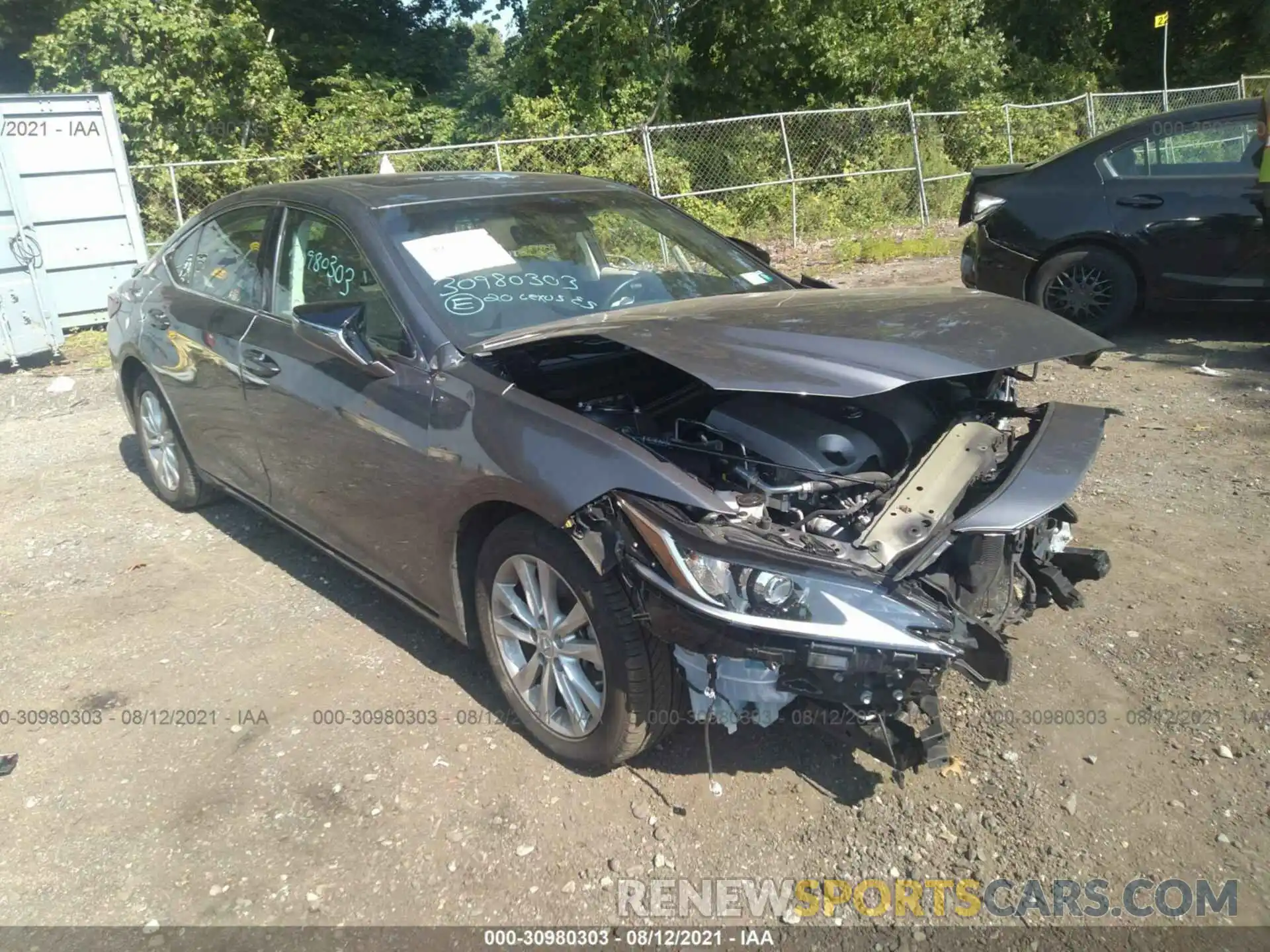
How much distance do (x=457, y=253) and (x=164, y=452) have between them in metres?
2.63

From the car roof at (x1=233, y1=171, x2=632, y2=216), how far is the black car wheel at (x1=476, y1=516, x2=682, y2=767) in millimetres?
1584

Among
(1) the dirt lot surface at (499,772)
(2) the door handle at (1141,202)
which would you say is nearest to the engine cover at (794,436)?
(1) the dirt lot surface at (499,772)

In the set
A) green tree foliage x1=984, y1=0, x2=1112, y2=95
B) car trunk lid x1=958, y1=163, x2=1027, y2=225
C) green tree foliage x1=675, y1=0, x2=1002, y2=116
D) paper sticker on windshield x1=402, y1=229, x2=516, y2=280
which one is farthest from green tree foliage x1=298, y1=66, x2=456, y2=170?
green tree foliage x1=984, y1=0, x2=1112, y2=95

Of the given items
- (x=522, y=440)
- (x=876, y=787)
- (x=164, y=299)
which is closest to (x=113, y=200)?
(x=164, y=299)

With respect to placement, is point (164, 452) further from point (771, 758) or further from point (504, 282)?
point (771, 758)

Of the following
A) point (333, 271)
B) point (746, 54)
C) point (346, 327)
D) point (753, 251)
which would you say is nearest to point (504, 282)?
point (346, 327)

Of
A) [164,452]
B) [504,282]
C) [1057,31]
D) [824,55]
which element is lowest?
[164,452]

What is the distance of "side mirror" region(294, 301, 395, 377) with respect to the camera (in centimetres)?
334

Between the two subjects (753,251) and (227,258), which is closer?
(227,258)

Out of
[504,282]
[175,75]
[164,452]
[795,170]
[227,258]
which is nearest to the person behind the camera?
[504,282]

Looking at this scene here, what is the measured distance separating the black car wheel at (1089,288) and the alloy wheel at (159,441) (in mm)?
5827
